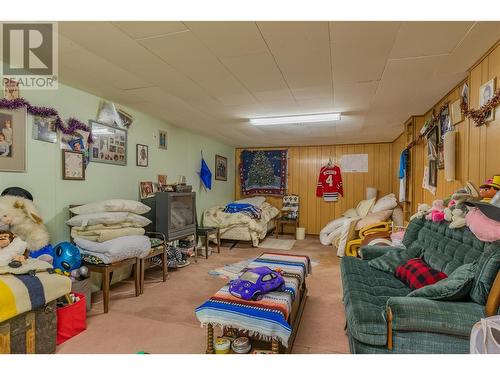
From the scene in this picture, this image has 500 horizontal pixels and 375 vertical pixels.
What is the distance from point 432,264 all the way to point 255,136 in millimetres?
3960

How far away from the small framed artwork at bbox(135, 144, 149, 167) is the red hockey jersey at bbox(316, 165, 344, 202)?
4.26 m

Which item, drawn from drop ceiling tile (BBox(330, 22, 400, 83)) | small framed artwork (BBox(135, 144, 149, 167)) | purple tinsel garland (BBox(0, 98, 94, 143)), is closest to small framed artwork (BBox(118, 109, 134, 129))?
small framed artwork (BBox(135, 144, 149, 167))

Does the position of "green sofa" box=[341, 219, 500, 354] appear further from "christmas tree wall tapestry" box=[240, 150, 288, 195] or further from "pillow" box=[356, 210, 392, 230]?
"christmas tree wall tapestry" box=[240, 150, 288, 195]

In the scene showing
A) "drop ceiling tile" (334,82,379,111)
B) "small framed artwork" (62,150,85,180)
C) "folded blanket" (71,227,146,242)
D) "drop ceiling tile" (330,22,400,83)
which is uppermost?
"drop ceiling tile" (330,22,400,83)

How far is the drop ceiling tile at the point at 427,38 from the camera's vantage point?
5.62 ft

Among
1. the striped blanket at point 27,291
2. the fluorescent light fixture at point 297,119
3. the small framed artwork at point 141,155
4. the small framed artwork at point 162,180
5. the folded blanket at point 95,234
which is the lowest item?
the striped blanket at point 27,291

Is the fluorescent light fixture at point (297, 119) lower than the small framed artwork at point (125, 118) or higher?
higher

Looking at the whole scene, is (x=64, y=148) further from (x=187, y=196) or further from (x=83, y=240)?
(x=187, y=196)

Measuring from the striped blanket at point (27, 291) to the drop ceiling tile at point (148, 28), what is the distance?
1748 millimetres

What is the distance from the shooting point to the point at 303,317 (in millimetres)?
2498

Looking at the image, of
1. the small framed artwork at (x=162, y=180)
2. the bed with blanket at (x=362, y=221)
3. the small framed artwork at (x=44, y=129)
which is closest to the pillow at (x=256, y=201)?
the bed with blanket at (x=362, y=221)

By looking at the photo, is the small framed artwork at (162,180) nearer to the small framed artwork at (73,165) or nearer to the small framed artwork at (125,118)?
the small framed artwork at (125,118)

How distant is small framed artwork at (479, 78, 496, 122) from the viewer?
202cm

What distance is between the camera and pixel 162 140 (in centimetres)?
424
